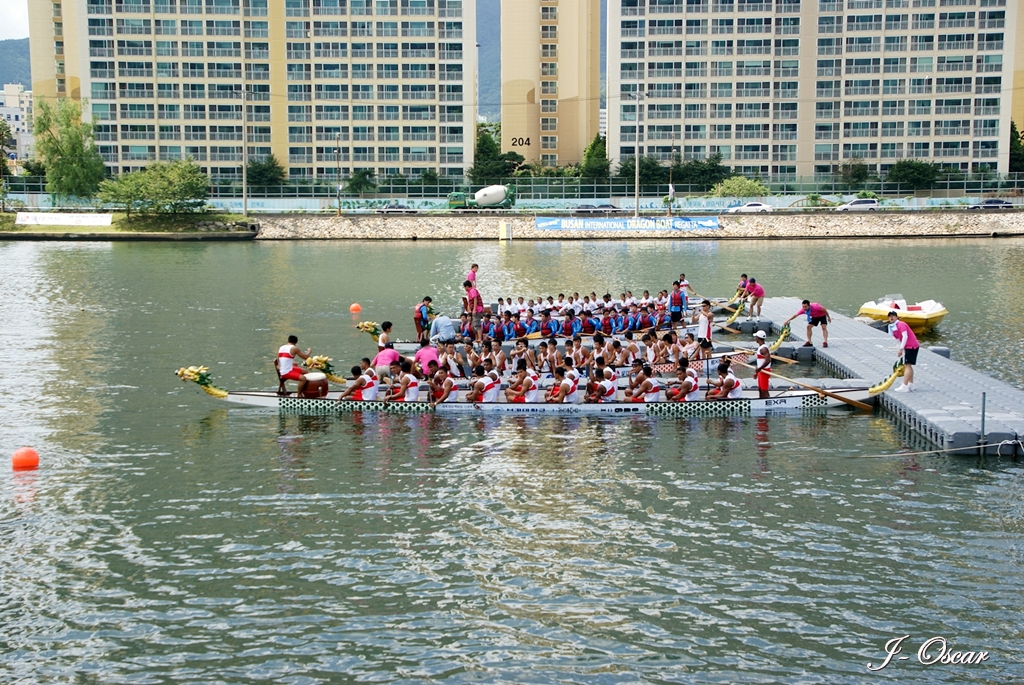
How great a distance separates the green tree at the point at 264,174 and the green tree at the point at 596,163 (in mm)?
32215

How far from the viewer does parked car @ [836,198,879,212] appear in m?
95.1

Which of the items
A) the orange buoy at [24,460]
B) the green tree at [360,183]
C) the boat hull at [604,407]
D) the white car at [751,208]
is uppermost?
the green tree at [360,183]

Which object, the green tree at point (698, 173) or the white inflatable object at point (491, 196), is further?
the green tree at point (698, 173)

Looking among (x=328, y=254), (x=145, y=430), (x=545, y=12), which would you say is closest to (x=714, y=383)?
(x=145, y=430)

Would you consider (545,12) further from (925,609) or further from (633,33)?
(925,609)

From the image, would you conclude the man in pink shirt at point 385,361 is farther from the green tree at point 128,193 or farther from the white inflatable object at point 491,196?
the white inflatable object at point 491,196

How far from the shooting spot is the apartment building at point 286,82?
368 feet

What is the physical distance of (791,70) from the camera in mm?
114938

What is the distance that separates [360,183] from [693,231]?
35559 millimetres

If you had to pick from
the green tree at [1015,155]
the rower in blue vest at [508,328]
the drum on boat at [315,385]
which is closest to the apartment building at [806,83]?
the green tree at [1015,155]

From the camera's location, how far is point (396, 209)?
321 feet

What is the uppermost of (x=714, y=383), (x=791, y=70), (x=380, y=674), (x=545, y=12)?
(x=545, y=12)

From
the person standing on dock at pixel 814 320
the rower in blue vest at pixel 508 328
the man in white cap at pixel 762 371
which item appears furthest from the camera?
the rower in blue vest at pixel 508 328

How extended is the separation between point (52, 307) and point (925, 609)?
41.5 metres
